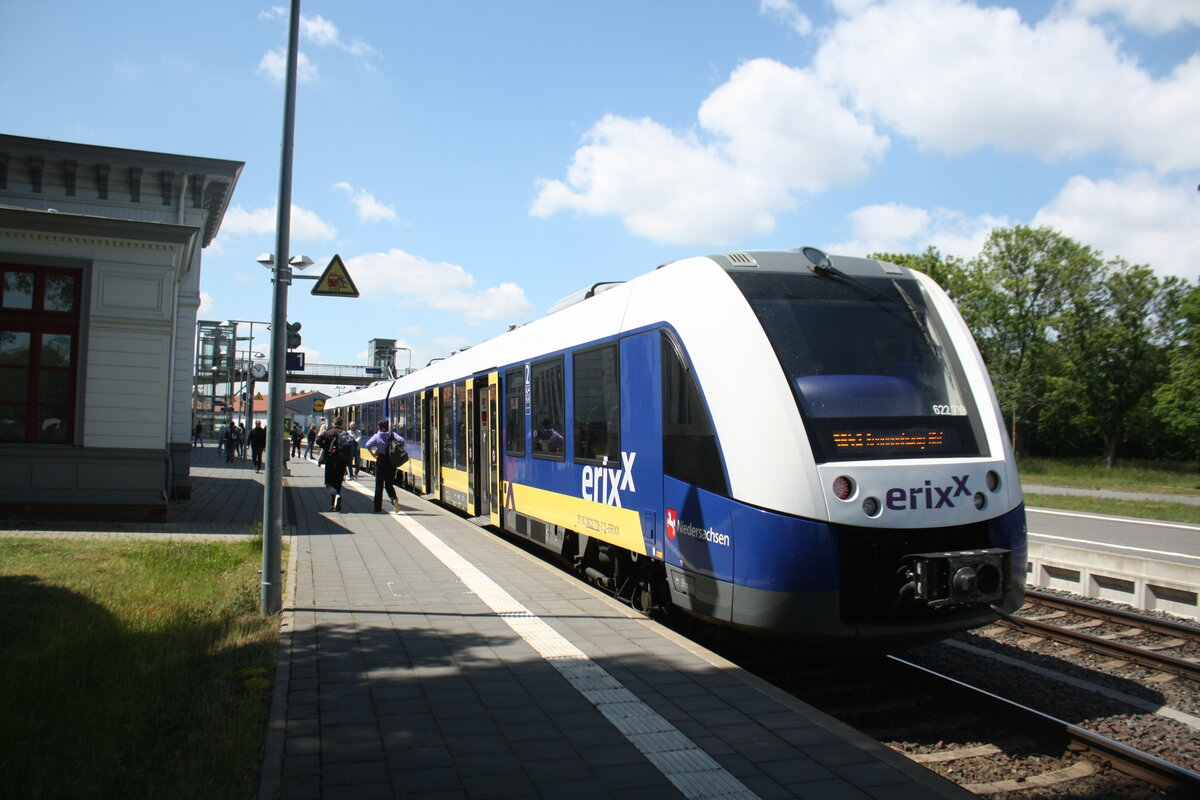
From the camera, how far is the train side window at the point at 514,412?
10836 mm

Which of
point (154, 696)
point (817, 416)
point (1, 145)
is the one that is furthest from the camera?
point (1, 145)

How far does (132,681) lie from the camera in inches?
215

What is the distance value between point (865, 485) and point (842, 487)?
0.48 ft

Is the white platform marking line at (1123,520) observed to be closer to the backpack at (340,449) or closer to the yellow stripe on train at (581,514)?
the yellow stripe on train at (581,514)

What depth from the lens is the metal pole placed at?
740cm

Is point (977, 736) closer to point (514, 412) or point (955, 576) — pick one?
point (955, 576)

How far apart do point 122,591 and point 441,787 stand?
18.8ft

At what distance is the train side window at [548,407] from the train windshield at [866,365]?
11.2ft

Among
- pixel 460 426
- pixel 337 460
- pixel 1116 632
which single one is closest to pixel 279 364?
pixel 460 426

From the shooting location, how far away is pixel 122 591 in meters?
8.23

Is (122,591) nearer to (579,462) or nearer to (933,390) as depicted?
(579,462)

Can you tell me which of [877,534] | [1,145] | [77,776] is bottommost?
[77,776]

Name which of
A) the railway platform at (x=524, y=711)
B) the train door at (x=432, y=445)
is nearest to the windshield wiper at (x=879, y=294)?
the railway platform at (x=524, y=711)

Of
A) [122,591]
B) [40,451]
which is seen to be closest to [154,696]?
[122,591]
